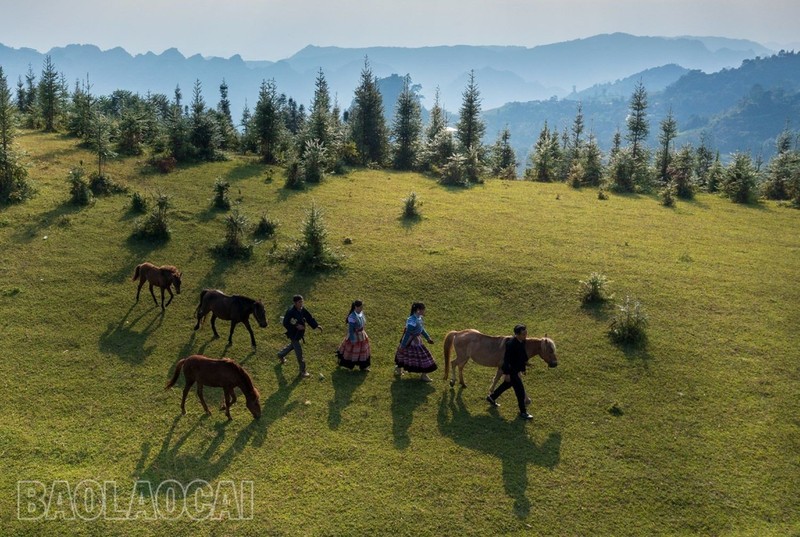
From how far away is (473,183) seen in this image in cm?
4009

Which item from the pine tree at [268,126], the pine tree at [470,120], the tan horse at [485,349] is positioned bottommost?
the tan horse at [485,349]

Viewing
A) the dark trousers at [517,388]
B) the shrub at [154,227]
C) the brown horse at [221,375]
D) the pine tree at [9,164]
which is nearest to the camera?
the brown horse at [221,375]

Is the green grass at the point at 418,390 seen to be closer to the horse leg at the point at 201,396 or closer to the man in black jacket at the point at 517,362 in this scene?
the horse leg at the point at 201,396

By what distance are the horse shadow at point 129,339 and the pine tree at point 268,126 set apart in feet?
78.6

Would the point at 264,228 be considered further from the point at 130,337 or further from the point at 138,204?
the point at 130,337

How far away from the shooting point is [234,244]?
66.7ft

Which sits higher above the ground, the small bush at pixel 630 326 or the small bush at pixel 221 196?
the small bush at pixel 221 196

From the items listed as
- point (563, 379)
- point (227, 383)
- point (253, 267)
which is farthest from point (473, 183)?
point (227, 383)

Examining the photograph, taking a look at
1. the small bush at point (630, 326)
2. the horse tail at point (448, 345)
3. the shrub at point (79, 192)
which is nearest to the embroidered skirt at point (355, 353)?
the horse tail at point (448, 345)

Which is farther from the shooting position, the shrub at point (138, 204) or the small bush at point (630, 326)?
the shrub at point (138, 204)

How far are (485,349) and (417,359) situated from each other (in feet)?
6.08

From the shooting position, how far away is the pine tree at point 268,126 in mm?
37906

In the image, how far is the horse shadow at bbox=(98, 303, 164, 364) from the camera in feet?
47.1

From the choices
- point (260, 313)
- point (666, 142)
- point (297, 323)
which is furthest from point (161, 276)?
point (666, 142)
